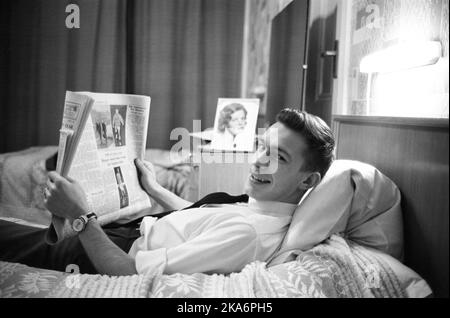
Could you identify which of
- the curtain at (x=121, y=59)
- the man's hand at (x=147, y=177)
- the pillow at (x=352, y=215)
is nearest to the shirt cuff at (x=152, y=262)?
the pillow at (x=352, y=215)

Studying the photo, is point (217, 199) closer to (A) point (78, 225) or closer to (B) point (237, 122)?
(A) point (78, 225)

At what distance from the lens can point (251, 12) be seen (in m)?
2.51

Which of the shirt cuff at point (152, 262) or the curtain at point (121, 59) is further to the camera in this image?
the curtain at point (121, 59)

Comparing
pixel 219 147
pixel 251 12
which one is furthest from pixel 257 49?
pixel 219 147

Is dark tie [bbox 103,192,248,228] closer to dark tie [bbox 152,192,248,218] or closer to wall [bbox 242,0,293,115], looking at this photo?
dark tie [bbox 152,192,248,218]

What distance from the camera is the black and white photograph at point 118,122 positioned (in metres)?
0.99

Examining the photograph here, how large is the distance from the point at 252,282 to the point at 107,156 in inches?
19.7

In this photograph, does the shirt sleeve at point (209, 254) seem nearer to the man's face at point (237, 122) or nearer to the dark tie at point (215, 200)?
the dark tie at point (215, 200)

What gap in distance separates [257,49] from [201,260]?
2.18 metres

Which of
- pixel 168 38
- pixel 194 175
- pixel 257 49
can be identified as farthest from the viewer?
pixel 257 49

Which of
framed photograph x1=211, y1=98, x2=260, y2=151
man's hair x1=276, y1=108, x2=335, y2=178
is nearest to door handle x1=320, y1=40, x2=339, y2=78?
framed photograph x1=211, y1=98, x2=260, y2=151

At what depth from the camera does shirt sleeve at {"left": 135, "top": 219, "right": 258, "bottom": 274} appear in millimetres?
767

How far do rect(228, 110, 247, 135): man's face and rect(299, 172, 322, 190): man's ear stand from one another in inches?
41.0
